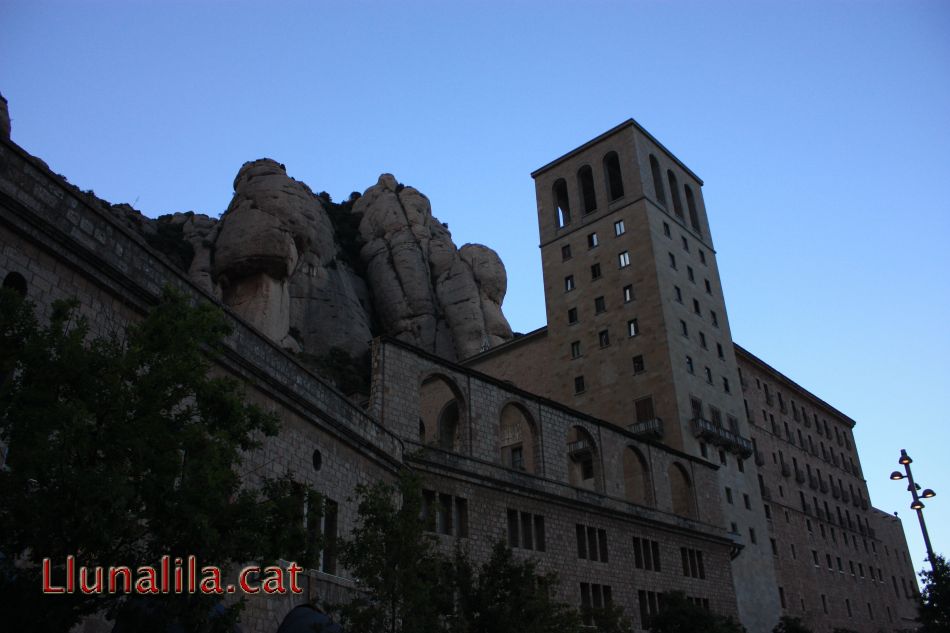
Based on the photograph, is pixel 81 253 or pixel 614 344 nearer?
pixel 81 253

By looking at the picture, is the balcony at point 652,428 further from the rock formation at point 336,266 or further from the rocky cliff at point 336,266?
the rock formation at point 336,266

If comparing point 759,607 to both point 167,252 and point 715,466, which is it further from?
point 167,252

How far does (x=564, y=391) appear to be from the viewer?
49.8 meters

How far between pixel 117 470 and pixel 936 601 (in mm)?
30687

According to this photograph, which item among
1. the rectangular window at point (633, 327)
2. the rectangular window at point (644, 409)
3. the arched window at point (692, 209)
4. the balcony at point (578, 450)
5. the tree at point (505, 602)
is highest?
the arched window at point (692, 209)

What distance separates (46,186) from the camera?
12.9 meters

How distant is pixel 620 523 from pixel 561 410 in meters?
5.25

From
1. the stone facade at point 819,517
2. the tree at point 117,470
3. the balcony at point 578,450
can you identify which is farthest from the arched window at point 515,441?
the tree at point 117,470

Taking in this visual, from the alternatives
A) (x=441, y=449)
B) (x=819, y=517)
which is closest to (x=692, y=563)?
(x=441, y=449)

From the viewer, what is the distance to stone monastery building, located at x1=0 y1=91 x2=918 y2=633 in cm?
1631

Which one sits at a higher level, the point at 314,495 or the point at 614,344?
the point at 614,344

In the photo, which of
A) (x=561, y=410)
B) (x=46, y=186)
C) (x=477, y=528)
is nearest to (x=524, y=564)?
(x=477, y=528)

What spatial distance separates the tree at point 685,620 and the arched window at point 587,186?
3101cm

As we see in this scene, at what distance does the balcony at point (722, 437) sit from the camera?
43.8 m
